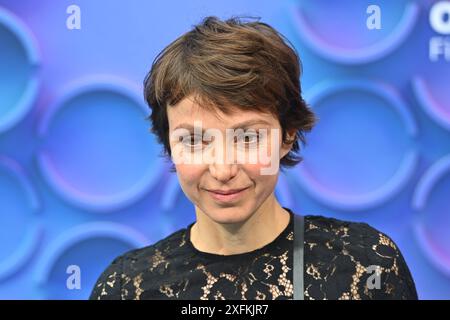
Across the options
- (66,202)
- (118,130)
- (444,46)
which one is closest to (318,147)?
(444,46)

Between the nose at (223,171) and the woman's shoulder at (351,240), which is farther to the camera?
the woman's shoulder at (351,240)

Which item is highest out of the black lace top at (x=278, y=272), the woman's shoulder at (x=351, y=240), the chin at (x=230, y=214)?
the chin at (x=230, y=214)

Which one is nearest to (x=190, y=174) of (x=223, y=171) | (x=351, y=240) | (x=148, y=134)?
(x=223, y=171)

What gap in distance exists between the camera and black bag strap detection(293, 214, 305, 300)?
1415 mm

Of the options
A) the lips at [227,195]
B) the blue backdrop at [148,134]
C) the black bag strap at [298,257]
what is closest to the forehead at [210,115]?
the lips at [227,195]

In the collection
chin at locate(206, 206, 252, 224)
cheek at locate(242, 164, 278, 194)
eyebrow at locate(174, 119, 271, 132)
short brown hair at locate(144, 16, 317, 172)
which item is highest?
short brown hair at locate(144, 16, 317, 172)

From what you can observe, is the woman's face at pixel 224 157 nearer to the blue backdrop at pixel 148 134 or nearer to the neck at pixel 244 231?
the neck at pixel 244 231

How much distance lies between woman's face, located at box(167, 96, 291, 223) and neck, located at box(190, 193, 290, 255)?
46 millimetres

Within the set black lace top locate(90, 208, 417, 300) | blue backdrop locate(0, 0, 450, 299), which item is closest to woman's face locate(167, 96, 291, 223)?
black lace top locate(90, 208, 417, 300)

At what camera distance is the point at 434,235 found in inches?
79.3

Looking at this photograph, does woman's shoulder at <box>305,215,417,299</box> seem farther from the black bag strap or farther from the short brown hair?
the short brown hair

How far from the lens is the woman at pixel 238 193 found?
136 centimetres

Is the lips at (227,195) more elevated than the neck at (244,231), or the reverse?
the lips at (227,195)

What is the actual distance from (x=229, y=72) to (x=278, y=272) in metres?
0.43
